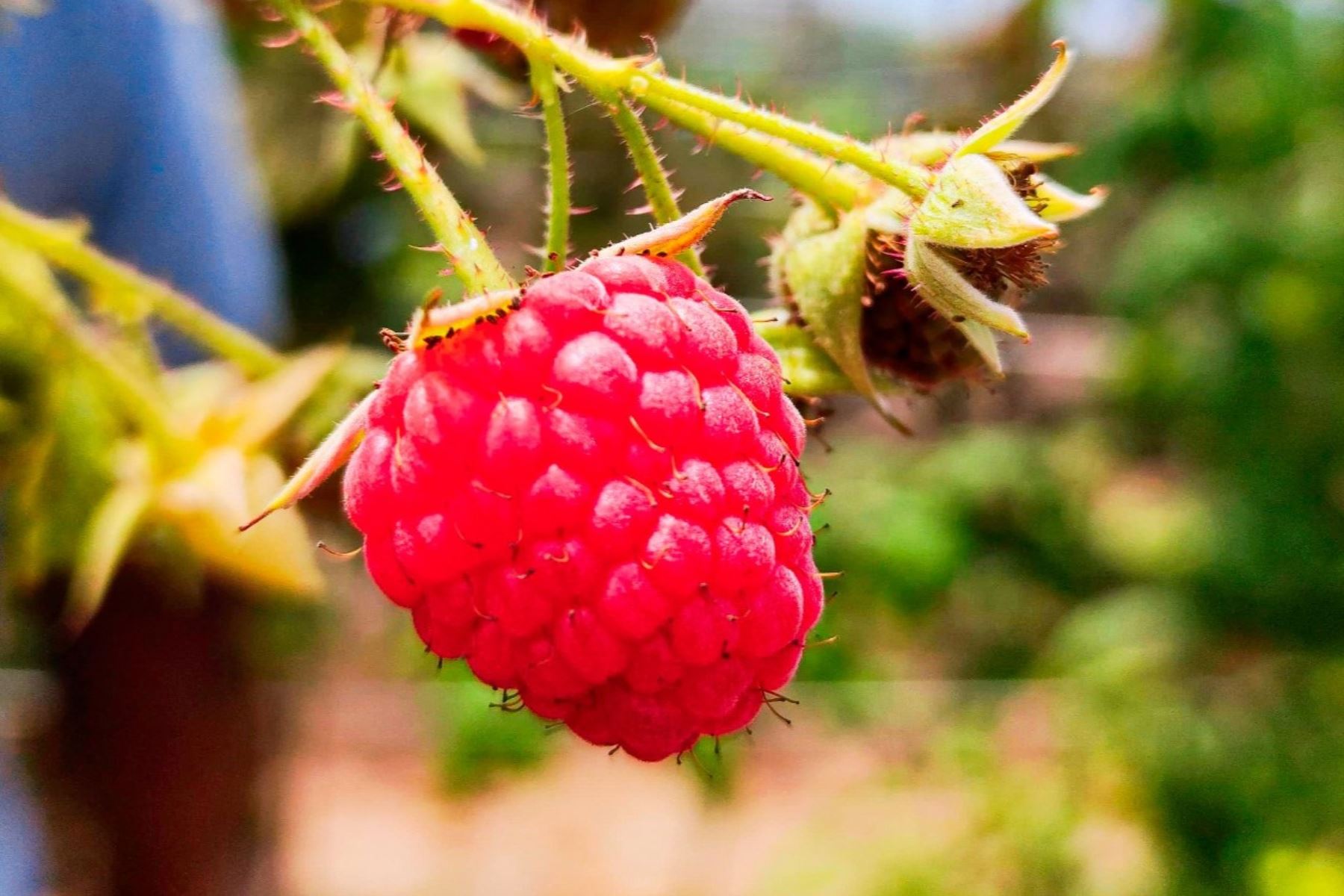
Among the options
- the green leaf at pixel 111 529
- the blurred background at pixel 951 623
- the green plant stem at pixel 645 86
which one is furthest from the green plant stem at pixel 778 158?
the green leaf at pixel 111 529

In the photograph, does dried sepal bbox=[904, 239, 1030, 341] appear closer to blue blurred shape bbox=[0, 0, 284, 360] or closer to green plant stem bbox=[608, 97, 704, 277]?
green plant stem bbox=[608, 97, 704, 277]

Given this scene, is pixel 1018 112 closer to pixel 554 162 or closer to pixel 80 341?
pixel 554 162

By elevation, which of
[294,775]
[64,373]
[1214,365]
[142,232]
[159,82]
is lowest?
[294,775]

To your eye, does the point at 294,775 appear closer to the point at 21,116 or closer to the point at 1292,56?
the point at 21,116

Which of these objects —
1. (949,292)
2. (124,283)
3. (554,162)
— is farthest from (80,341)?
(949,292)

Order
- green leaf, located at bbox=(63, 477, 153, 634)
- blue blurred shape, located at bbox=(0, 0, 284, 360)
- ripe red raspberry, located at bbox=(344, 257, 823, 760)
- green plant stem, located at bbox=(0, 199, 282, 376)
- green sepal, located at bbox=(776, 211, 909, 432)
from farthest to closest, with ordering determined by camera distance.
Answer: blue blurred shape, located at bbox=(0, 0, 284, 360), green leaf, located at bbox=(63, 477, 153, 634), green plant stem, located at bbox=(0, 199, 282, 376), green sepal, located at bbox=(776, 211, 909, 432), ripe red raspberry, located at bbox=(344, 257, 823, 760)

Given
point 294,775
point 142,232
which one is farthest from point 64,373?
point 294,775

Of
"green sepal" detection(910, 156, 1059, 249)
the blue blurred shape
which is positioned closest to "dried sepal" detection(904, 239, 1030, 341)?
"green sepal" detection(910, 156, 1059, 249)
